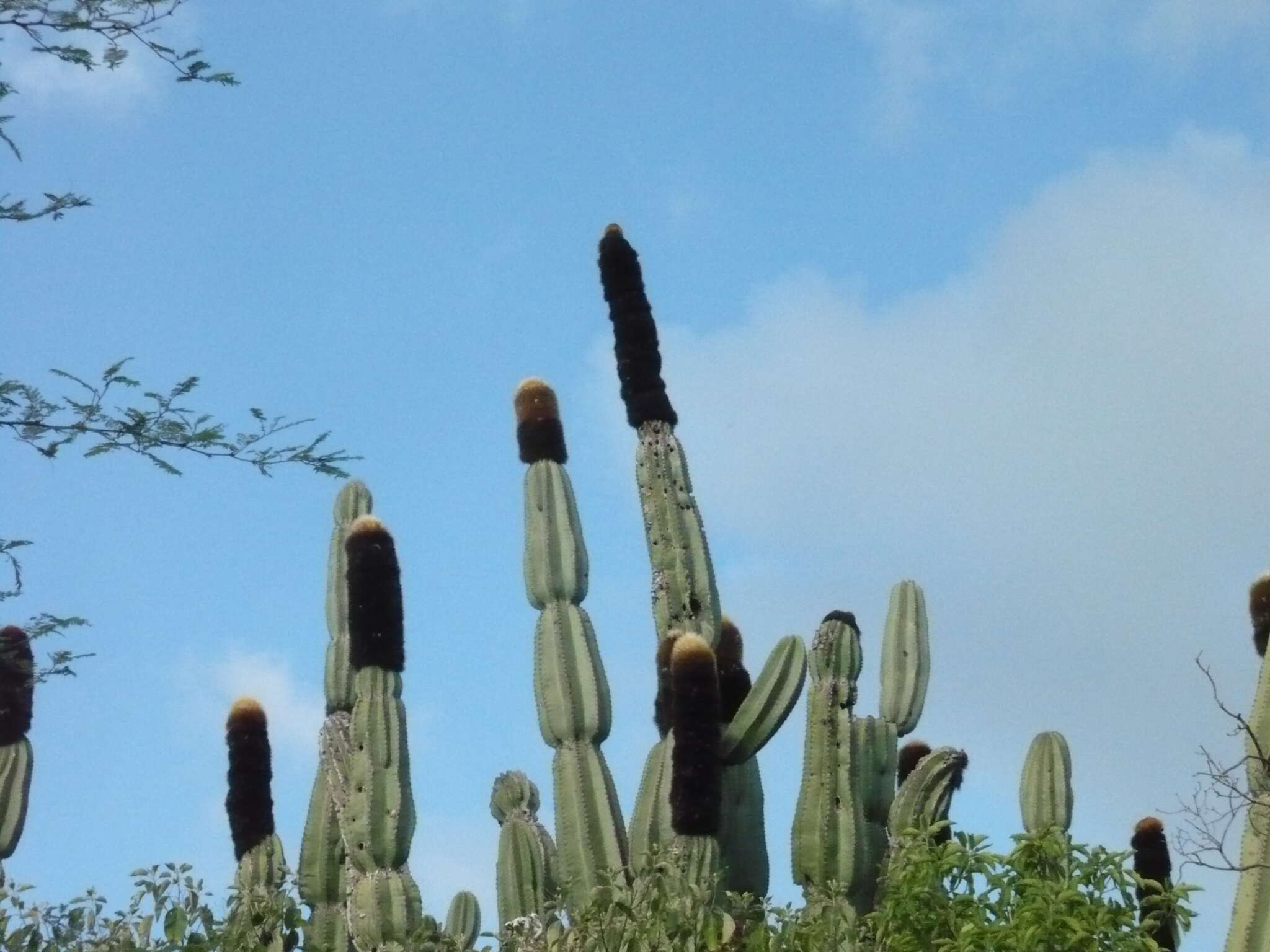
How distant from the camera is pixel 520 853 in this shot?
11.4m

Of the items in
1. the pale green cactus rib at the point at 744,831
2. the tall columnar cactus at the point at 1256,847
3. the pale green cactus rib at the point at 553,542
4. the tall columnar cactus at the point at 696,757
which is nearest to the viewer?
the tall columnar cactus at the point at 1256,847

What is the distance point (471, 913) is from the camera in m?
13.1

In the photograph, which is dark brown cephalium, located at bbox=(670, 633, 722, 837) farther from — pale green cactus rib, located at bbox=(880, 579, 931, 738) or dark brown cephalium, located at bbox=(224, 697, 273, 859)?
dark brown cephalium, located at bbox=(224, 697, 273, 859)

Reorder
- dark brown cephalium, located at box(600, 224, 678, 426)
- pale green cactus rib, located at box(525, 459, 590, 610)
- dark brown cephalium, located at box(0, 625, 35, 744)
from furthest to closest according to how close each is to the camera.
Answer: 1. dark brown cephalium, located at box(0, 625, 35, 744)
2. dark brown cephalium, located at box(600, 224, 678, 426)
3. pale green cactus rib, located at box(525, 459, 590, 610)

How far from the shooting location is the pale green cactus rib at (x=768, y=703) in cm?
1126

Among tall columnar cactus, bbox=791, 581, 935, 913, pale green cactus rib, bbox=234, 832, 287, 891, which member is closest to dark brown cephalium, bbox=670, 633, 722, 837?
tall columnar cactus, bbox=791, 581, 935, 913

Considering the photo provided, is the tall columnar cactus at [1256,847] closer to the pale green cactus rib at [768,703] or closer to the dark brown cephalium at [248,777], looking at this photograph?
→ the pale green cactus rib at [768,703]

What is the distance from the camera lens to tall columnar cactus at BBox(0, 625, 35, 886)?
1312 centimetres

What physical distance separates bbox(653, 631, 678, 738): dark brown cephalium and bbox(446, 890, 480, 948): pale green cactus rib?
82.4 inches

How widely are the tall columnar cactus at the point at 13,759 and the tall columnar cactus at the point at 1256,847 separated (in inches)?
299

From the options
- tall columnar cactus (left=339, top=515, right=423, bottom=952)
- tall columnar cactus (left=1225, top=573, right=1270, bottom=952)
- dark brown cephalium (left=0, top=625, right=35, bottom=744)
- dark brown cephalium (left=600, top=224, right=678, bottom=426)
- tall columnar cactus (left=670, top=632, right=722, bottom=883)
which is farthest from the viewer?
dark brown cephalium (left=0, top=625, right=35, bottom=744)

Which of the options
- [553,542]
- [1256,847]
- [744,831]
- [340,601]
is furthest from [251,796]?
[1256,847]

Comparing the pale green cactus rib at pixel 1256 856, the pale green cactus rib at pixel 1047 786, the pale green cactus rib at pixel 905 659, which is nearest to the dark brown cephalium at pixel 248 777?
the pale green cactus rib at pixel 905 659

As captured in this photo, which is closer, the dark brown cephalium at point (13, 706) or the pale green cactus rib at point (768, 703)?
the pale green cactus rib at point (768, 703)
